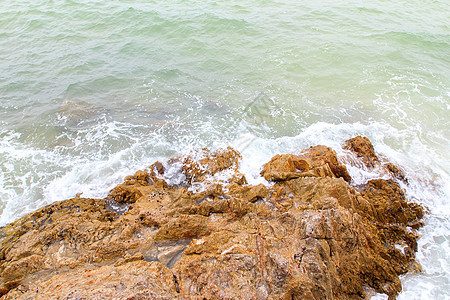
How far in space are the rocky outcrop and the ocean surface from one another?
126 cm

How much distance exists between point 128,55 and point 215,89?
747 centimetres

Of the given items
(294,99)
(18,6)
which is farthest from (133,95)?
(18,6)

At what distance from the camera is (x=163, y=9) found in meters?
24.0

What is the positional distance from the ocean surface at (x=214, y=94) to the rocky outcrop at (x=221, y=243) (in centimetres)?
126

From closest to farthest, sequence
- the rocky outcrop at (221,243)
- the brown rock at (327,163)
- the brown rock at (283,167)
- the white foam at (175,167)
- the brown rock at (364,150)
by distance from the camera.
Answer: the rocky outcrop at (221,243) < the white foam at (175,167) < the brown rock at (283,167) < the brown rock at (327,163) < the brown rock at (364,150)

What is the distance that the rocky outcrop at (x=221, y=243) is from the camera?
14.0 feet

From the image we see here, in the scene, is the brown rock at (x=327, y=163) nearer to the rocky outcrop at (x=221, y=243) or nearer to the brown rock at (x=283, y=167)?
the rocky outcrop at (x=221, y=243)

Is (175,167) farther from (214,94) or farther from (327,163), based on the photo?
(214,94)

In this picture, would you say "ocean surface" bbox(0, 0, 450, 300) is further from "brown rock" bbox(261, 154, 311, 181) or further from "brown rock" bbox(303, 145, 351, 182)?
"brown rock" bbox(303, 145, 351, 182)

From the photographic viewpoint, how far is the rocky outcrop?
4.27 meters

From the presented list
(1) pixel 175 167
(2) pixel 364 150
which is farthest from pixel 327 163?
(1) pixel 175 167

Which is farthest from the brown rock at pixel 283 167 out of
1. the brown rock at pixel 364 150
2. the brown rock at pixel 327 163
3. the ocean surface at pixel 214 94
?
the brown rock at pixel 364 150

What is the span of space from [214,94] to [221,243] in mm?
10601

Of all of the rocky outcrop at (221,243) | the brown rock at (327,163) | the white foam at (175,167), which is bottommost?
the white foam at (175,167)
